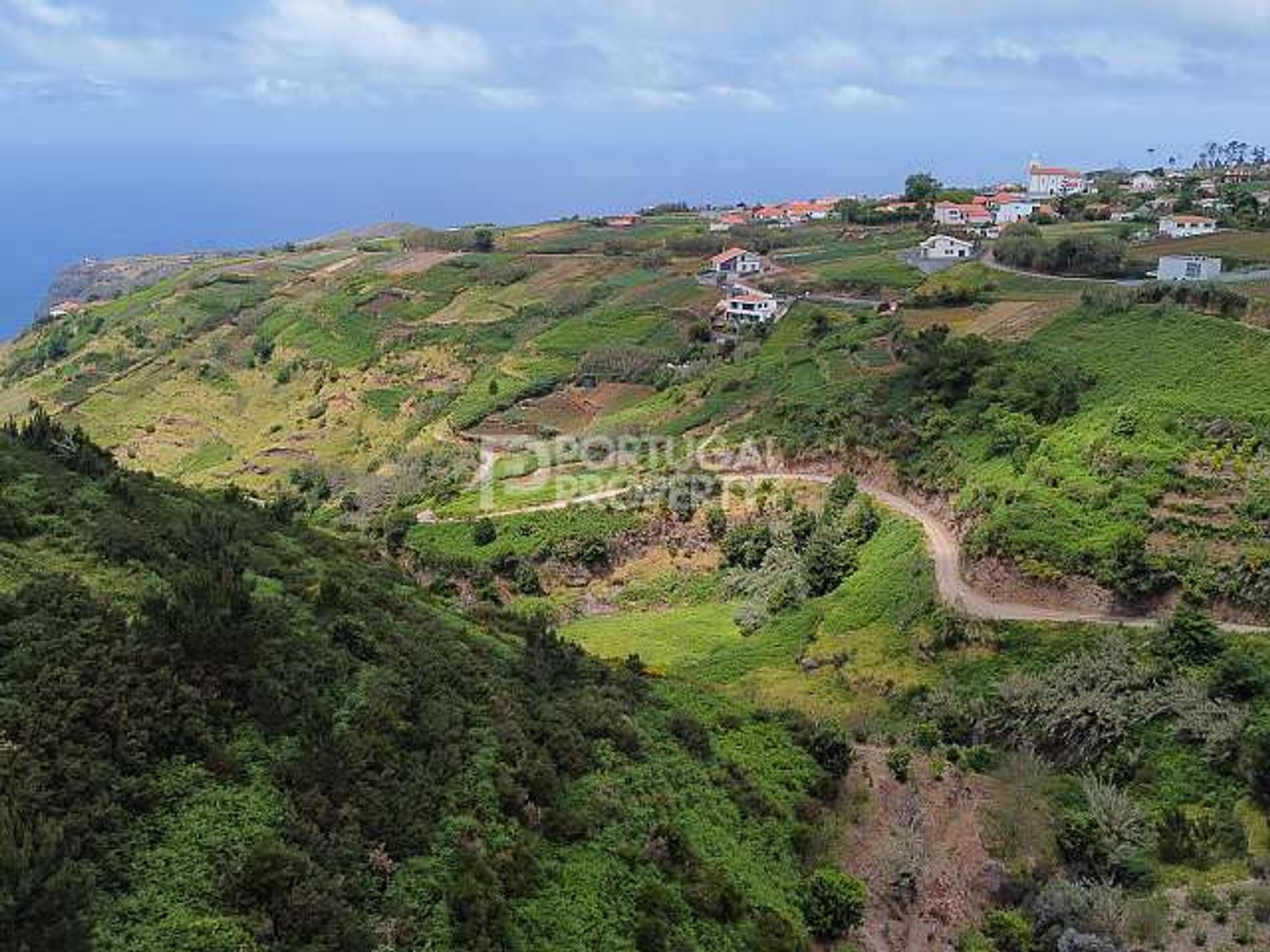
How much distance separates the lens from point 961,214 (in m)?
101

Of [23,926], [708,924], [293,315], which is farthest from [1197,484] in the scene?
[293,315]

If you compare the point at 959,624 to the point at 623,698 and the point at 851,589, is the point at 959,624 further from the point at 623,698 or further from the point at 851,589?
the point at 623,698

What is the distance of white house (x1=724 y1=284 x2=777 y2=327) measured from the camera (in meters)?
74.3

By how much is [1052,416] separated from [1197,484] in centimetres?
888

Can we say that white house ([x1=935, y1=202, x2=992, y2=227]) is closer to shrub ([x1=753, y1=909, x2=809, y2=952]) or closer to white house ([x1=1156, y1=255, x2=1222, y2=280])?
white house ([x1=1156, y1=255, x2=1222, y2=280])

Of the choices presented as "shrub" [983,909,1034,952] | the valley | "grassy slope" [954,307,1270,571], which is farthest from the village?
"shrub" [983,909,1034,952]

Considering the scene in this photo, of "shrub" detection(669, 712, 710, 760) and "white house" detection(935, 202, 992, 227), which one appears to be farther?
"white house" detection(935, 202, 992, 227)

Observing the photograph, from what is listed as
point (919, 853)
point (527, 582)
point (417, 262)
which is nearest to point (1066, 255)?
point (527, 582)

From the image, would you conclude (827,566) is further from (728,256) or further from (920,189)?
(920,189)

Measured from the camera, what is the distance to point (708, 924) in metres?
17.1

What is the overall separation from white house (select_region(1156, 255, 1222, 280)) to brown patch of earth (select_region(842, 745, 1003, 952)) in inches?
1749

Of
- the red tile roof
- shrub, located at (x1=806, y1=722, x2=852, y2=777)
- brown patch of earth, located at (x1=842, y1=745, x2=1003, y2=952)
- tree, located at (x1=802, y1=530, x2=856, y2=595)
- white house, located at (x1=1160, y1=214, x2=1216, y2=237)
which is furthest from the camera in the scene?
the red tile roof

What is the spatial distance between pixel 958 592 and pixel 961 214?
76811 millimetres

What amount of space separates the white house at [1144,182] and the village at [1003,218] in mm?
236
